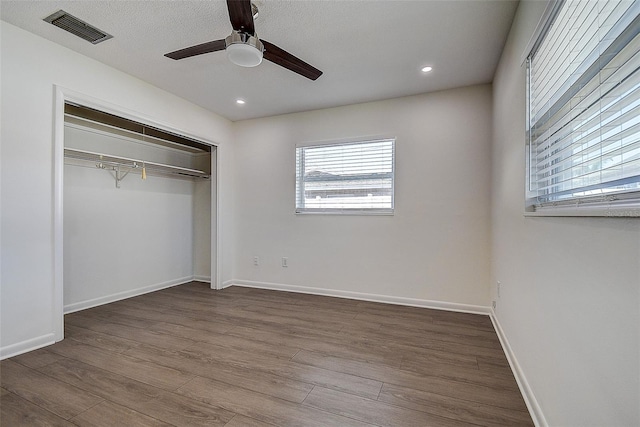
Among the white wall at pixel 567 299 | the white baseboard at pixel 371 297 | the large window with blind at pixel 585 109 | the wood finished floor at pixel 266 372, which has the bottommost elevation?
the wood finished floor at pixel 266 372

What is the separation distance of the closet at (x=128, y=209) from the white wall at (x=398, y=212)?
0.90 m

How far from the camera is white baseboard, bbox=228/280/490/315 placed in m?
3.32

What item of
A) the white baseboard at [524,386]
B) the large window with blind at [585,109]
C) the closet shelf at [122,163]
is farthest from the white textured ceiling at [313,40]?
the white baseboard at [524,386]

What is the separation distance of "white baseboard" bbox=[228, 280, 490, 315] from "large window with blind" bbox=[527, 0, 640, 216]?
1986 millimetres

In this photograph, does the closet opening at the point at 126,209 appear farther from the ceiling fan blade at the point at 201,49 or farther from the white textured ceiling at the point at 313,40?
the ceiling fan blade at the point at 201,49

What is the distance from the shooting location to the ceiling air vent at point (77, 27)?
2172 millimetres

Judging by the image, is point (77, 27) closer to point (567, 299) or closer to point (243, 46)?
point (243, 46)

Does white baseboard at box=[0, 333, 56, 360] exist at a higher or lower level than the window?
lower

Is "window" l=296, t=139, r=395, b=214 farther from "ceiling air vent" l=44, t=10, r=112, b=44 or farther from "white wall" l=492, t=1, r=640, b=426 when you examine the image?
"ceiling air vent" l=44, t=10, r=112, b=44

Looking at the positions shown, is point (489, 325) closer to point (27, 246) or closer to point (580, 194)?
point (580, 194)

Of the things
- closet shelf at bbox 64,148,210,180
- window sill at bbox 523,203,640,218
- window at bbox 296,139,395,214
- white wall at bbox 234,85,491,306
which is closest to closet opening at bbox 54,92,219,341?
closet shelf at bbox 64,148,210,180

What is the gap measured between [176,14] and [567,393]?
3210mm

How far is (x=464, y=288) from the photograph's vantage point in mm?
3340

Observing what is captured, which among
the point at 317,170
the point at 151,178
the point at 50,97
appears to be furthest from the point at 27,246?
the point at 317,170
